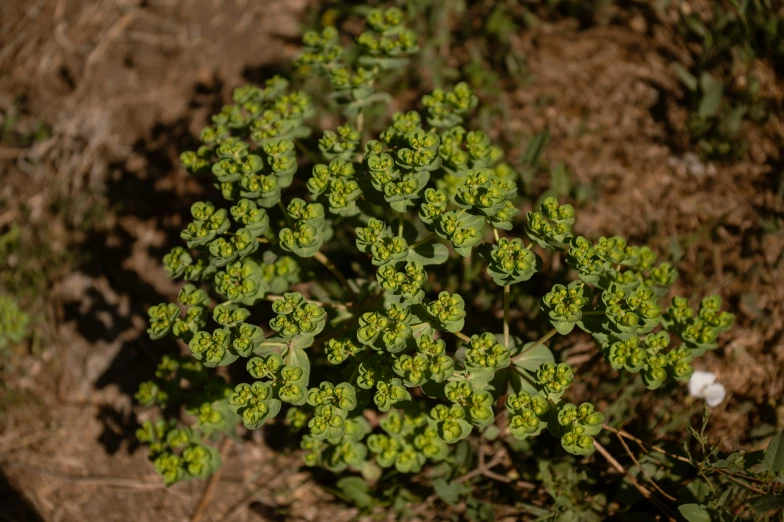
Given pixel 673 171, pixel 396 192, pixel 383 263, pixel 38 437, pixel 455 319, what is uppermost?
pixel 396 192

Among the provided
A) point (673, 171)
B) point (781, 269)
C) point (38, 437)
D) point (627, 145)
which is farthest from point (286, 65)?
point (781, 269)

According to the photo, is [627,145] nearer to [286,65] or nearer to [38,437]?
[286,65]

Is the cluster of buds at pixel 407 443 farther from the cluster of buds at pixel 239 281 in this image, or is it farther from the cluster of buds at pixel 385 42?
the cluster of buds at pixel 385 42

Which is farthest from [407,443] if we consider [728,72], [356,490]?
[728,72]

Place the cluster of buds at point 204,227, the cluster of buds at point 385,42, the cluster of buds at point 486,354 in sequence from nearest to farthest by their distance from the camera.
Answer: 1. the cluster of buds at point 486,354
2. the cluster of buds at point 204,227
3. the cluster of buds at point 385,42

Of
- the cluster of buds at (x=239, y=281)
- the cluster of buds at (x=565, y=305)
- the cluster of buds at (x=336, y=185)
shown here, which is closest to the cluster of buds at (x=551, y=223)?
the cluster of buds at (x=565, y=305)
